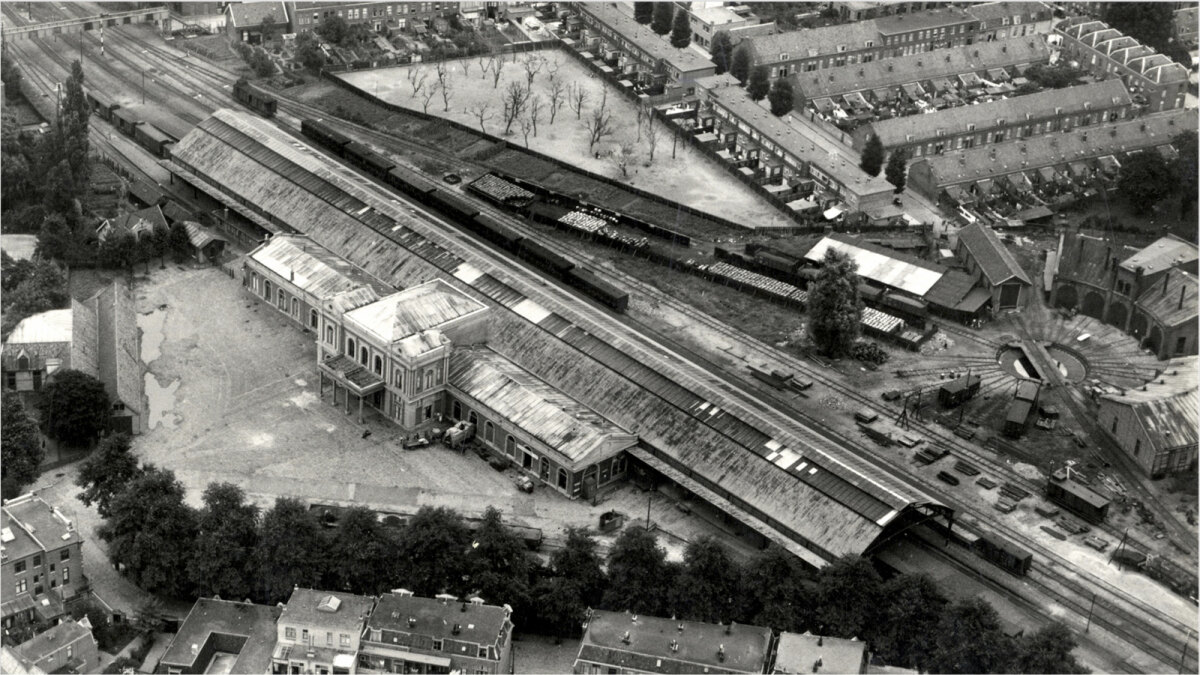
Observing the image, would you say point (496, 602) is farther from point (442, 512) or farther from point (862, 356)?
point (862, 356)

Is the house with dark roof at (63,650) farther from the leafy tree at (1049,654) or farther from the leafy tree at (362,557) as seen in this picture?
the leafy tree at (1049,654)

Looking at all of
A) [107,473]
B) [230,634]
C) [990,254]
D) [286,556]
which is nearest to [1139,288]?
[990,254]

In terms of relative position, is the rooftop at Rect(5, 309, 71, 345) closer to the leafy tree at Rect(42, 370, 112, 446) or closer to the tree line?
the leafy tree at Rect(42, 370, 112, 446)

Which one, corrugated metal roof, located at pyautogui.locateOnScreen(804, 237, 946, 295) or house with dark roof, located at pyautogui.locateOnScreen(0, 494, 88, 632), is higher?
corrugated metal roof, located at pyautogui.locateOnScreen(804, 237, 946, 295)

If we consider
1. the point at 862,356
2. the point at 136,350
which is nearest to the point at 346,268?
the point at 136,350

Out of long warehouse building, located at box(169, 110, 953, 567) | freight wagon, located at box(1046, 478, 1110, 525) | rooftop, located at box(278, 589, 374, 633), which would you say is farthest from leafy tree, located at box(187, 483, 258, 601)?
freight wagon, located at box(1046, 478, 1110, 525)

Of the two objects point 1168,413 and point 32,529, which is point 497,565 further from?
point 1168,413
